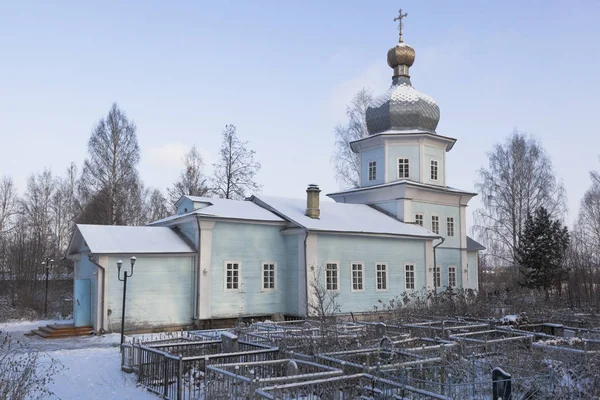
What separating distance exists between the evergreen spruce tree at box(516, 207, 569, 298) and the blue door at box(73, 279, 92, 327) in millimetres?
20939

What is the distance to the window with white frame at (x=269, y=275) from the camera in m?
21.3

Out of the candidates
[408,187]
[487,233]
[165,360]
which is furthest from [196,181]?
[165,360]

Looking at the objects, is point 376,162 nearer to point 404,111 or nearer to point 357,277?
point 404,111

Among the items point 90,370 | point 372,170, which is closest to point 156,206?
point 372,170

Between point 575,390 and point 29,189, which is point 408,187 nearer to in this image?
point 575,390

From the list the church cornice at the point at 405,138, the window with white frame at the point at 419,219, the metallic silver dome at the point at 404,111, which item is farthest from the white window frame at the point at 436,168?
the window with white frame at the point at 419,219

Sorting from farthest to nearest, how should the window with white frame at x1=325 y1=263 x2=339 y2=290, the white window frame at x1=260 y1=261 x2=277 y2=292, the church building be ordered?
1. the window with white frame at x1=325 y1=263 x2=339 y2=290
2. the white window frame at x1=260 y1=261 x2=277 y2=292
3. the church building

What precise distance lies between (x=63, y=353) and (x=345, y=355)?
8.08 metres

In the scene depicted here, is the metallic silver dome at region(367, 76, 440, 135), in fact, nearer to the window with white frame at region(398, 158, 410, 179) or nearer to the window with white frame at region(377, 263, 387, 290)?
the window with white frame at region(398, 158, 410, 179)

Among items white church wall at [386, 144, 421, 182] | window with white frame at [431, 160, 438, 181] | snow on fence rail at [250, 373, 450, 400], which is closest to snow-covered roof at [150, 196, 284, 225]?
white church wall at [386, 144, 421, 182]

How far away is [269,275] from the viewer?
21.4 m

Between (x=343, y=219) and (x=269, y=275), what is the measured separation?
4.31m

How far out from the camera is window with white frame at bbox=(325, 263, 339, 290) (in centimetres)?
2175

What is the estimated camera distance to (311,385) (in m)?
7.64
